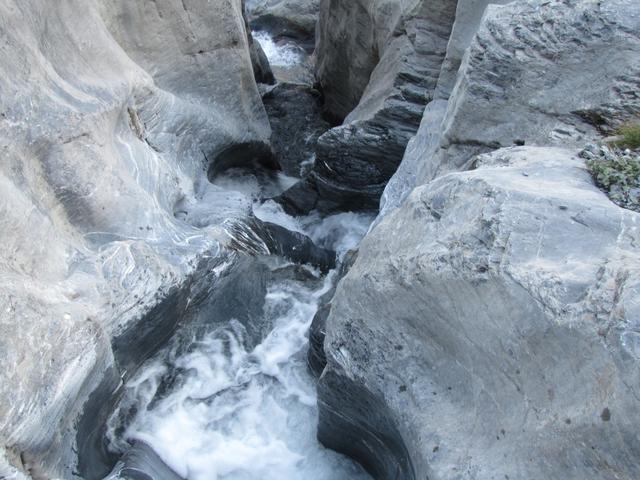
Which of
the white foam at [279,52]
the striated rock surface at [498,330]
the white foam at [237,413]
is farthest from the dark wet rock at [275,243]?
the white foam at [279,52]

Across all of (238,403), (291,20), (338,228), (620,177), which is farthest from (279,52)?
(620,177)

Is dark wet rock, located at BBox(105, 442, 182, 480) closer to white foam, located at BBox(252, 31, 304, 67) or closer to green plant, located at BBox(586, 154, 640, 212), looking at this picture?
green plant, located at BBox(586, 154, 640, 212)

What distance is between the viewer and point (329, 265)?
8227 mm

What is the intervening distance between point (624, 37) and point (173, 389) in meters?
5.17

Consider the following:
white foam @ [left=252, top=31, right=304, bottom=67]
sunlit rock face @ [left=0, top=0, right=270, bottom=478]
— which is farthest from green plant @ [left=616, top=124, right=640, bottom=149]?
white foam @ [left=252, top=31, right=304, bottom=67]

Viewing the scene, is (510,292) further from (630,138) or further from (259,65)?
(259,65)

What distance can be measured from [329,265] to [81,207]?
3722 mm

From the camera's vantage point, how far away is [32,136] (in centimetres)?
494

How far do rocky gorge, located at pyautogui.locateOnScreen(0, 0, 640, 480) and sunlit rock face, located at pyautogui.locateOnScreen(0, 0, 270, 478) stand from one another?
0.02 meters

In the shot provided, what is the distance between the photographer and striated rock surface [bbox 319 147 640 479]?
271 centimetres

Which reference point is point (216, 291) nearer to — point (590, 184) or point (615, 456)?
point (590, 184)

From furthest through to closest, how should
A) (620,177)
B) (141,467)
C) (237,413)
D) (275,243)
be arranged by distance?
(275,243), (237,413), (141,467), (620,177)

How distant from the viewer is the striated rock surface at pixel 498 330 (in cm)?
271

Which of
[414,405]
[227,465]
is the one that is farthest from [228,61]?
[414,405]
